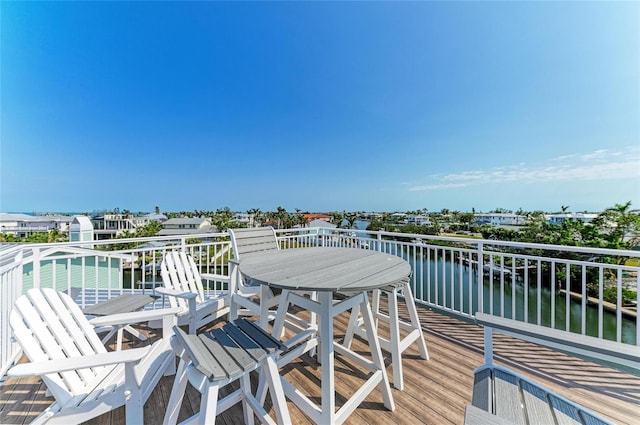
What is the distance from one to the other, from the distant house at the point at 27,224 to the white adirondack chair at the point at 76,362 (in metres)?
16.1

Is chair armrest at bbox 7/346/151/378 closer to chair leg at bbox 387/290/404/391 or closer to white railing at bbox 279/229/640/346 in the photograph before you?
chair leg at bbox 387/290/404/391

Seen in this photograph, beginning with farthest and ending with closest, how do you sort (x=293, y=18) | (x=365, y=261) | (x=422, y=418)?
(x=293, y=18) → (x=365, y=261) → (x=422, y=418)

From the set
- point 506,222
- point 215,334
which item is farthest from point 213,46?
point 506,222

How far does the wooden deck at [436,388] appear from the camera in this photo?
1.62m

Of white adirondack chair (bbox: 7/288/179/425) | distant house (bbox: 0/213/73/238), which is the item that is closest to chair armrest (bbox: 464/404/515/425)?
white adirondack chair (bbox: 7/288/179/425)

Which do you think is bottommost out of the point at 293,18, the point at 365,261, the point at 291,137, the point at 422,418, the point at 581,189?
the point at 422,418

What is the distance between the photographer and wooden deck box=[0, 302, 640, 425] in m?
1.62

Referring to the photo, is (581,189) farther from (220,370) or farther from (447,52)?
(220,370)

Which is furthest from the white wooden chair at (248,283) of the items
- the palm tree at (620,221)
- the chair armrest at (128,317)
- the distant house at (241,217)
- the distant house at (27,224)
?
the distant house at (241,217)

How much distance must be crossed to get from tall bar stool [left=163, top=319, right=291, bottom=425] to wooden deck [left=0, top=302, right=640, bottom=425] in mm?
453

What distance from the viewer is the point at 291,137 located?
13352 mm

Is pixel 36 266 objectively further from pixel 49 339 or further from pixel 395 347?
pixel 395 347

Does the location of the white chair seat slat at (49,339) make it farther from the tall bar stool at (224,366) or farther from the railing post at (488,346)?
the railing post at (488,346)

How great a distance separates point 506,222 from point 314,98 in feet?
33.3
